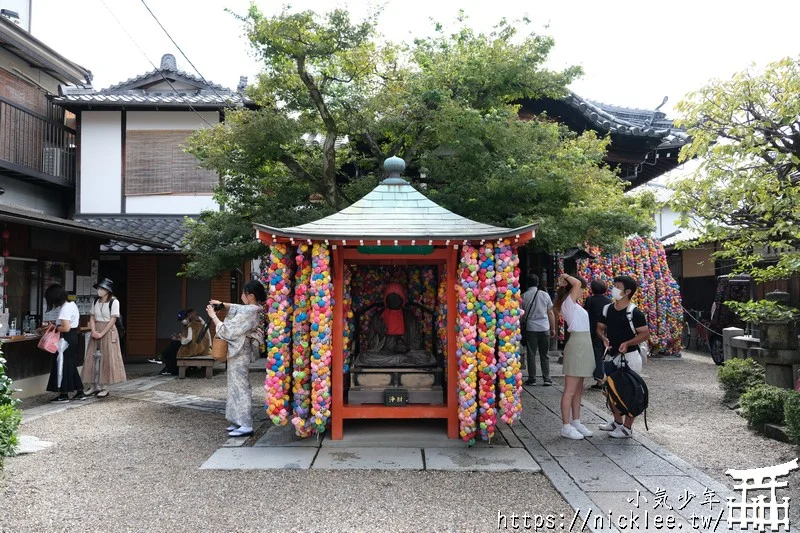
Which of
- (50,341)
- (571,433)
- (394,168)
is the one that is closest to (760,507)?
(571,433)

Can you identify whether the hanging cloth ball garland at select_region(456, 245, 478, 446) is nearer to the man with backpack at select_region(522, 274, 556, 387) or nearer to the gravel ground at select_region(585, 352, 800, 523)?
the gravel ground at select_region(585, 352, 800, 523)

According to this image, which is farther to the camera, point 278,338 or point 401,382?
point 401,382

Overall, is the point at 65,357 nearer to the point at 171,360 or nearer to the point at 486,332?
the point at 171,360

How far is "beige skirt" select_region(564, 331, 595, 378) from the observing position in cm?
714

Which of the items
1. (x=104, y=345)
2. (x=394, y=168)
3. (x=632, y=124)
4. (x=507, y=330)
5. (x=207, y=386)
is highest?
(x=632, y=124)

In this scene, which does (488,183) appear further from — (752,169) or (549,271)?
(549,271)

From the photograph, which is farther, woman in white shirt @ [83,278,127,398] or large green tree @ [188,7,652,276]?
woman in white shirt @ [83,278,127,398]

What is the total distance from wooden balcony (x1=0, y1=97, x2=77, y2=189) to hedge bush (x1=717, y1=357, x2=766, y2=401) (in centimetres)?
1408

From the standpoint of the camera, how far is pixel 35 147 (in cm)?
1398

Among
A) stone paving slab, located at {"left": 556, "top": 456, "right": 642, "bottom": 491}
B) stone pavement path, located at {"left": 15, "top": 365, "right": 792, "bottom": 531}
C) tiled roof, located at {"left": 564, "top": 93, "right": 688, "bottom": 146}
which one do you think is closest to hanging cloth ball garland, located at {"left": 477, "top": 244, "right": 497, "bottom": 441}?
stone pavement path, located at {"left": 15, "top": 365, "right": 792, "bottom": 531}

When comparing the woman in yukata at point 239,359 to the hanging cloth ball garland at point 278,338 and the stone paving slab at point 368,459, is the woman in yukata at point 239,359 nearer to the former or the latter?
the hanging cloth ball garland at point 278,338

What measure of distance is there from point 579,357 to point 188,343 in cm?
901

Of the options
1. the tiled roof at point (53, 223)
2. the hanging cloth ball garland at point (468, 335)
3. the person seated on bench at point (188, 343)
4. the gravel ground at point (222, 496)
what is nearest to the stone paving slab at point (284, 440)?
the gravel ground at point (222, 496)

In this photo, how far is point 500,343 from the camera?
6855 millimetres
